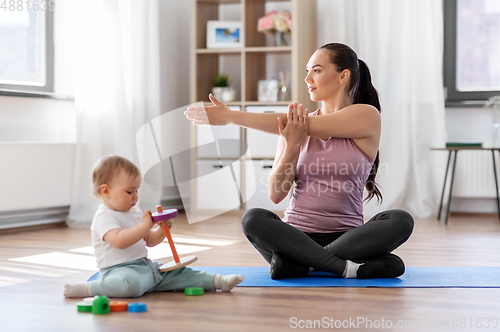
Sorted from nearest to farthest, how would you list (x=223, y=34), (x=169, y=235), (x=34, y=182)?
(x=169, y=235)
(x=34, y=182)
(x=223, y=34)

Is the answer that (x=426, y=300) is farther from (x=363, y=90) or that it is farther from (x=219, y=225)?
(x=219, y=225)

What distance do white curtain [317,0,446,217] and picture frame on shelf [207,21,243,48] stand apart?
0.70 m

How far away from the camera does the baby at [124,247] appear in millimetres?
1514

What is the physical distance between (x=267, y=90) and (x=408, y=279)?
232 cm

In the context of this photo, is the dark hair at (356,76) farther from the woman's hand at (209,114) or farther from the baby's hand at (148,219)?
the baby's hand at (148,219)

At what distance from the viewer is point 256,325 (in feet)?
4.11

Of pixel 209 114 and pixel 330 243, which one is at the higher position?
pixel 209 114

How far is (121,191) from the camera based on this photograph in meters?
1.57

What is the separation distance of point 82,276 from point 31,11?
82.7 inches

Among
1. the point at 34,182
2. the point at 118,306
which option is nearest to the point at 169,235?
the point at 118,306

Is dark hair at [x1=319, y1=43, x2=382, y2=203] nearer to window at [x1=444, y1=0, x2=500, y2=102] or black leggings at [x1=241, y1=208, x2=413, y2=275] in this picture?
black leggings at [x1=241, y1=208, x2=413, y2=275]

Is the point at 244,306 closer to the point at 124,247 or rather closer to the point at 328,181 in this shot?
the point at 124,247

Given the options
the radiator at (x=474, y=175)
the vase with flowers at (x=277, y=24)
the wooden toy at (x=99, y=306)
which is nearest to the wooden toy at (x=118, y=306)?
the wooden toy at (x=99, y=306)

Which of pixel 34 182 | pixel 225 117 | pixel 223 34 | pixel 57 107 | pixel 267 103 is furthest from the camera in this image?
pixel 223 34
